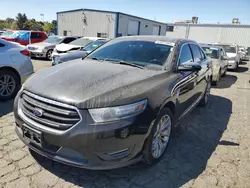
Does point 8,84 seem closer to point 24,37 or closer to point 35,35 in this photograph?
point 24,37

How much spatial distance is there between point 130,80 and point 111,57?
1076 millimetres

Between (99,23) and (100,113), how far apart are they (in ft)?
93.4

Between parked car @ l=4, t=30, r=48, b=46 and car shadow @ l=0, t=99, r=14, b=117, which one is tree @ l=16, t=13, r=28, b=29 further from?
car shadow @ l=0, t=99, r=14, b=117

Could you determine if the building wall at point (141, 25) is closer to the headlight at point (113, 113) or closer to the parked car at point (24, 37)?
the parked car at point (24, 37)

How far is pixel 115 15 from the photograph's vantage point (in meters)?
27.4

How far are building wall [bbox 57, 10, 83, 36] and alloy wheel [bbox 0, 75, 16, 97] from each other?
26798mm

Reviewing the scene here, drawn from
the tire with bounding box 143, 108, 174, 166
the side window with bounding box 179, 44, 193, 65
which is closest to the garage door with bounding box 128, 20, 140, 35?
the side window with bounding box 179, 44, 193, 65

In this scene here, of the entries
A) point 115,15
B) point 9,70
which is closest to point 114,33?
point 115,15

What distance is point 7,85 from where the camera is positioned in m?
4.90

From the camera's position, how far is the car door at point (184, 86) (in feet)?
10.5

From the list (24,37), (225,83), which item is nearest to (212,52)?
(225,83)

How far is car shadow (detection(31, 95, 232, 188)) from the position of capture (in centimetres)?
255

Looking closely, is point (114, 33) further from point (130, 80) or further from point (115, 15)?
point (130, 80)

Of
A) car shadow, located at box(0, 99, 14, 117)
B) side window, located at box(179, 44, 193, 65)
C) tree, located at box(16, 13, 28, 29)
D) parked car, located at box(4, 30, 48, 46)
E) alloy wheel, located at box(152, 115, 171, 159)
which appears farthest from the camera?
tree, located at box(16, 13, 28, 29)
